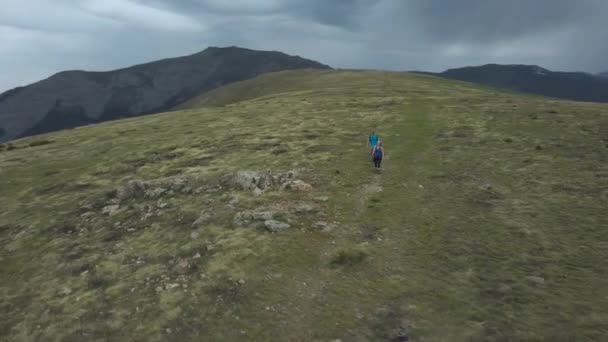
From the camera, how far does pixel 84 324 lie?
58.9 feet

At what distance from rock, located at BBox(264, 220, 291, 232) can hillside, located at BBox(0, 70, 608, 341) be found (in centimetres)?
7

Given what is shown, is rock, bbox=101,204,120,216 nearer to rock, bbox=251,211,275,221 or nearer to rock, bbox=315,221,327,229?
rock, bbox=251,211,275,221

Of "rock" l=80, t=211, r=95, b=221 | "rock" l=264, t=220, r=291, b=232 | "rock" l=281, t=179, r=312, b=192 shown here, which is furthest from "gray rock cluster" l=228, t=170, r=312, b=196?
"rock" l=80, t=211, r=95, b=221

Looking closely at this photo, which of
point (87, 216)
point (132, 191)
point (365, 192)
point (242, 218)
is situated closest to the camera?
point (242, 218)

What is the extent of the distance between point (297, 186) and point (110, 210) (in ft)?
47.4

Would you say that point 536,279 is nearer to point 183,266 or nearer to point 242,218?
point 242,218

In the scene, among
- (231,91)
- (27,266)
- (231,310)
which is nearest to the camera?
(231,310)

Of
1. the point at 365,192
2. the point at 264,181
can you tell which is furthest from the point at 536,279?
the point at 264,181

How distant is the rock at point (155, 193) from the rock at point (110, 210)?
233cm

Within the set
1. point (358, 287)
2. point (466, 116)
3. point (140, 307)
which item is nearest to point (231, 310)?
point (140, 307)

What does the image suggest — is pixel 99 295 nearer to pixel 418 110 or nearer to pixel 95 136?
pixel 418 110

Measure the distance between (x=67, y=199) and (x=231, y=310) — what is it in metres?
26.3

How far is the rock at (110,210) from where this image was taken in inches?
1233

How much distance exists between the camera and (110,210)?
104 ft
